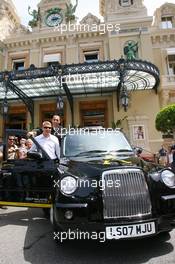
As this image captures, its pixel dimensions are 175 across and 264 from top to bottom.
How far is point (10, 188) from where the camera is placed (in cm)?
471

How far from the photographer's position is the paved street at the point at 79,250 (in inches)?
118

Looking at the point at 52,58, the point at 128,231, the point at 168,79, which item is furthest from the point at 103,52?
the point at 128,231

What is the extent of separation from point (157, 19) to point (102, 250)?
22967mm

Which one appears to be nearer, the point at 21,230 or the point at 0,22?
the point at 21,230

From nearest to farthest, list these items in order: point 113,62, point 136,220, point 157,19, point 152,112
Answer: point 136,220 → point 113,62 → point 152,112 → point 157,19

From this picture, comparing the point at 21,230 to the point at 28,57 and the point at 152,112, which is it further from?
the point at 28,57

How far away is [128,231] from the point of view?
2922mm

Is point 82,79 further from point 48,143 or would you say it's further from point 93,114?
point 48,143

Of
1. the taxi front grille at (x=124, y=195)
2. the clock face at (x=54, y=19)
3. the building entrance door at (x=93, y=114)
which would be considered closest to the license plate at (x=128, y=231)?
the taxi front grille at (x=124, y=195)

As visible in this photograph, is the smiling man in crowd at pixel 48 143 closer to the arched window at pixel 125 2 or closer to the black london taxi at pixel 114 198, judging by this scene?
the black london taxi at pixel 114 198

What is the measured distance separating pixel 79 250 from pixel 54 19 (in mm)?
22553

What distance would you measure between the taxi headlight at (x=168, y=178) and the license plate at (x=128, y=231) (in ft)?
2.29

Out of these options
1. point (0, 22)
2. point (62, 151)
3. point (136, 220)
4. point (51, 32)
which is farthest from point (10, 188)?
point (0, 22)

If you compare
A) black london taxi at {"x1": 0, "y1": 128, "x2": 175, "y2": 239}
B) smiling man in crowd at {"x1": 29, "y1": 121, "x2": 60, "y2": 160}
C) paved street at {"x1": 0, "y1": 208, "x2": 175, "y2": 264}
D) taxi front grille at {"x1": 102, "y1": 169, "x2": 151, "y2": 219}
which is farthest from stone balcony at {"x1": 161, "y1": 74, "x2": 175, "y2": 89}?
taxi front grille at {"x1": 102, "y1": 169, "x2": 151, "y2": 219}
